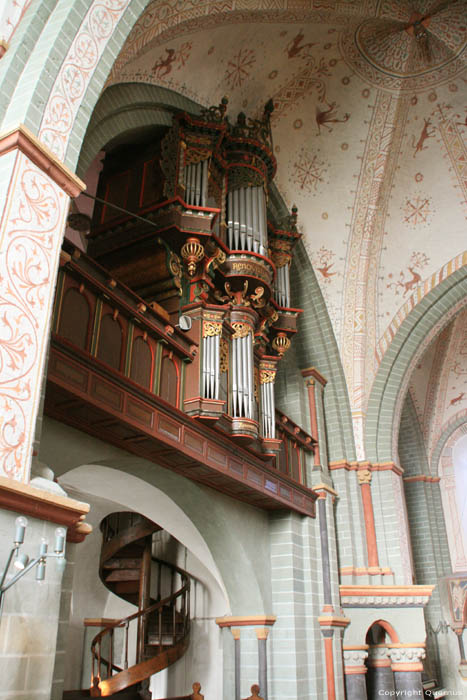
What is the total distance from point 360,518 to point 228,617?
3.55 m

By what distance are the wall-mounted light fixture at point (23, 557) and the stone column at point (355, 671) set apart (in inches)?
297

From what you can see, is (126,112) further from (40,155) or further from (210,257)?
(40,155)

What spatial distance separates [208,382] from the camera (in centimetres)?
698

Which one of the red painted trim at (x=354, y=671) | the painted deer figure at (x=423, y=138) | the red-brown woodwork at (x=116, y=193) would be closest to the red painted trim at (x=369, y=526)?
the red painted trim at (x=354, y=671)

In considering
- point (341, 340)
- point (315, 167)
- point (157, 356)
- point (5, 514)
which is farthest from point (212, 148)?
point (5, 514)

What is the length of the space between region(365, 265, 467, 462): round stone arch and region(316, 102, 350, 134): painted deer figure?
370cm

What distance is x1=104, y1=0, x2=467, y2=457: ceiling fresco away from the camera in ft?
32.6

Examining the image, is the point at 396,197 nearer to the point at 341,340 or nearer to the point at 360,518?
the point at 341,340

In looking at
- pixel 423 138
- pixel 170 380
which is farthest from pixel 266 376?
pixel 423 138

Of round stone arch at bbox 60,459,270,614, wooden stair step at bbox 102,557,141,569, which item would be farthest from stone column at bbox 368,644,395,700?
wooden stair step at bbox 102,557,141,569

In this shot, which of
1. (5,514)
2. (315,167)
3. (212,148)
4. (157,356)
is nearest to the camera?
(5,514)

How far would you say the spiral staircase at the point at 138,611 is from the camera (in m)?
9.48

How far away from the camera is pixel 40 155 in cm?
406

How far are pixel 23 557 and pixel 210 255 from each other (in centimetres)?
532
